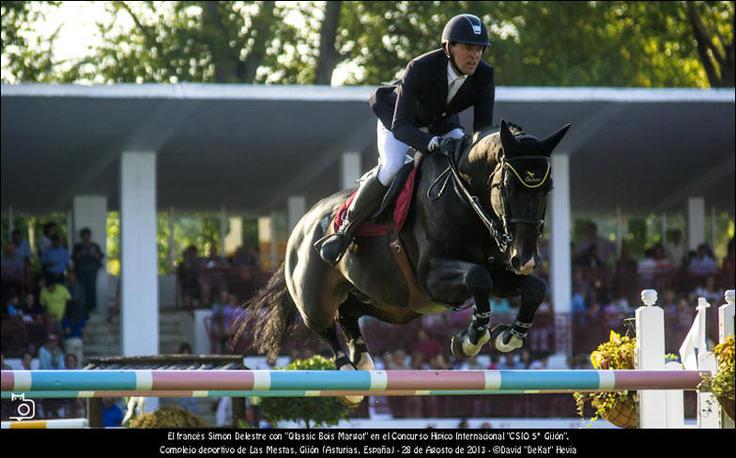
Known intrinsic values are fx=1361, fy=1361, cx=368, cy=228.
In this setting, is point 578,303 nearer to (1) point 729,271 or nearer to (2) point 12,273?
(1) point 729,271

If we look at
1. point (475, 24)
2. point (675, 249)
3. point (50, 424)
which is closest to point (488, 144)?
point (475, 24)

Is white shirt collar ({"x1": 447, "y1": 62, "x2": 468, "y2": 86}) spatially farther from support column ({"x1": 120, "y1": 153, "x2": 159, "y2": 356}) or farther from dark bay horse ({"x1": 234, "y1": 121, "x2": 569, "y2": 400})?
support column ({"x1": 120, "y1": 153, "x2": 159, "y2": 356})

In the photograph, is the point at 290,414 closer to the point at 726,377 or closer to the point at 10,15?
the point at 726,377

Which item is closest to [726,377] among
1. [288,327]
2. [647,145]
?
[288,327]

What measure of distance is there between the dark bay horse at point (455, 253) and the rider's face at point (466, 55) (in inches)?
14.3

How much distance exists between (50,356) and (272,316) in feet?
23.4

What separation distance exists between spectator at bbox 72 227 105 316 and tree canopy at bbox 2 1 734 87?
6.89 meters

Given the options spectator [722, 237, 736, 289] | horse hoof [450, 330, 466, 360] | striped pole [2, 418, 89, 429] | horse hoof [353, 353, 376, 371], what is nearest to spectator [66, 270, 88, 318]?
striped pole [2, 418, 89, 429]

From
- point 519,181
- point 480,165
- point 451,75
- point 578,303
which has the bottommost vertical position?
point 578,303

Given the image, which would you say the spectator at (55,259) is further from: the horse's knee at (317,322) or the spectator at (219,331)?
the horse's knee at (317,322)

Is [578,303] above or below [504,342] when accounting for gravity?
above

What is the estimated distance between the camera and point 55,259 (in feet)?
55.9

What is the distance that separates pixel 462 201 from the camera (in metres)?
6.48

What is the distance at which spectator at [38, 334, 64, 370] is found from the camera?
1448 cm
